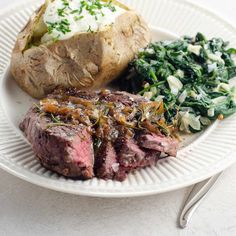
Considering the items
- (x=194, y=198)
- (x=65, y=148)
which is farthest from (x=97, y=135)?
(x=194, y=198)

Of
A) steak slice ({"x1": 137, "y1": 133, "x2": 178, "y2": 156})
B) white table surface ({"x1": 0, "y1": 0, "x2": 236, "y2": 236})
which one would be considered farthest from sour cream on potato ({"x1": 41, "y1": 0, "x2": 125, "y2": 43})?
white table surface ({"x1": 0, "y1": 0, "x2": 236, "y2": 236})

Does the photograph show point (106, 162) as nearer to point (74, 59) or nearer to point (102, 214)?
point (102, 214)

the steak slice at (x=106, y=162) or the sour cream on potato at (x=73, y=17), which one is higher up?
the sour cream on potato at (x=73, y=17)

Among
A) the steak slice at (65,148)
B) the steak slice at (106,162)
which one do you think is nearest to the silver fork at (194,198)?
the steak slice at (106,162)

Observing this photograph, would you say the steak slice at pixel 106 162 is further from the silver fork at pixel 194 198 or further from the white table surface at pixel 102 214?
the silver fork at pixel 194 198

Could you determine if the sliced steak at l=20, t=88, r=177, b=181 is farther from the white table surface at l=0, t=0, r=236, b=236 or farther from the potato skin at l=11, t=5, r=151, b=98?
the potato skin at l=11, t=5, r=151, b=98
